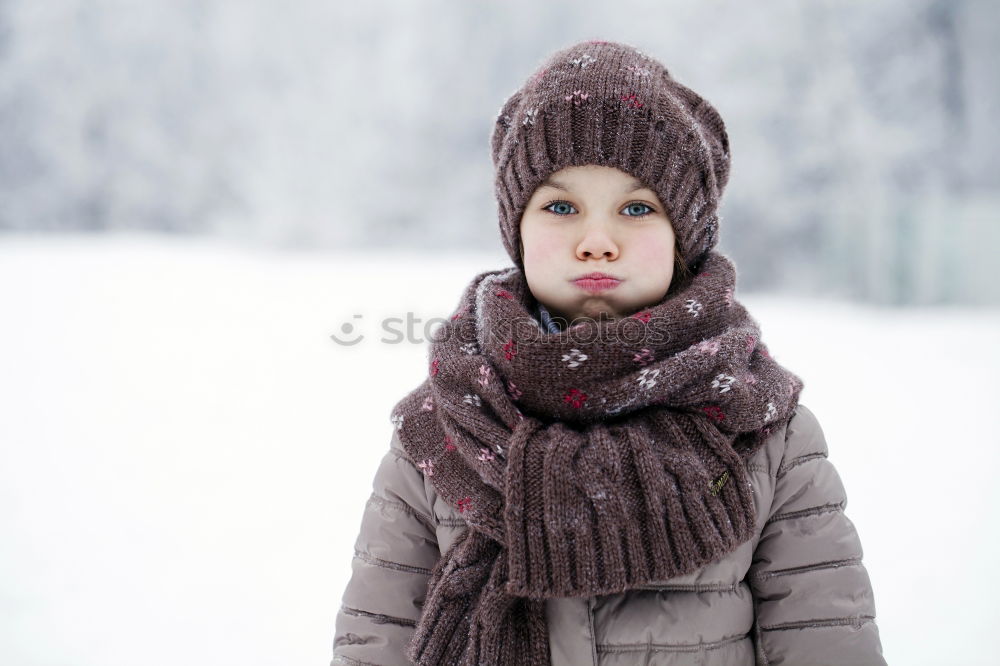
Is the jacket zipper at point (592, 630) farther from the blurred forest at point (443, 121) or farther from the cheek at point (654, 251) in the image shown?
the blurred forest at point (443, 121)

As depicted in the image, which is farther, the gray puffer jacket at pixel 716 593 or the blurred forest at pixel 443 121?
the blurred forest at pixel 443 121

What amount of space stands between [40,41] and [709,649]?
2623 millimetres

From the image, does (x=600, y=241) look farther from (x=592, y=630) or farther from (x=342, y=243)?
(x=342, y=243)

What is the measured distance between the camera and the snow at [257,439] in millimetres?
1265

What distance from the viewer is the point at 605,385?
70 centimetres

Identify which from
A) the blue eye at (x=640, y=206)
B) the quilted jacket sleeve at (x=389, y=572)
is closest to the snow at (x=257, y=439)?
the quilted jacket sleeve at (x=389, y=572)

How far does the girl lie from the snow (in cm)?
43

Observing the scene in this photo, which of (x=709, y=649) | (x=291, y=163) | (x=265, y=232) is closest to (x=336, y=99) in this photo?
(x=291, y=163)

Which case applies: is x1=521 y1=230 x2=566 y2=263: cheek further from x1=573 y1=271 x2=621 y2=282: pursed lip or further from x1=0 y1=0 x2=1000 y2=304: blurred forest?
x1=0 y1=0 x2=1000 y2=304: blurred forest

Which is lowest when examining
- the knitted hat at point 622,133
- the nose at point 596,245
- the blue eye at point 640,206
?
the nose at point 596,245

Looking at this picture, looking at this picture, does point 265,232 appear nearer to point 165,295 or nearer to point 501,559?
point 165,295

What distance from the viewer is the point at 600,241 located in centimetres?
72

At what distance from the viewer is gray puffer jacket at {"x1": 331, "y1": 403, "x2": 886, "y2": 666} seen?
0.69 m

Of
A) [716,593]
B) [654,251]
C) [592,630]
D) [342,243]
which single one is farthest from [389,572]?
[342,243]
